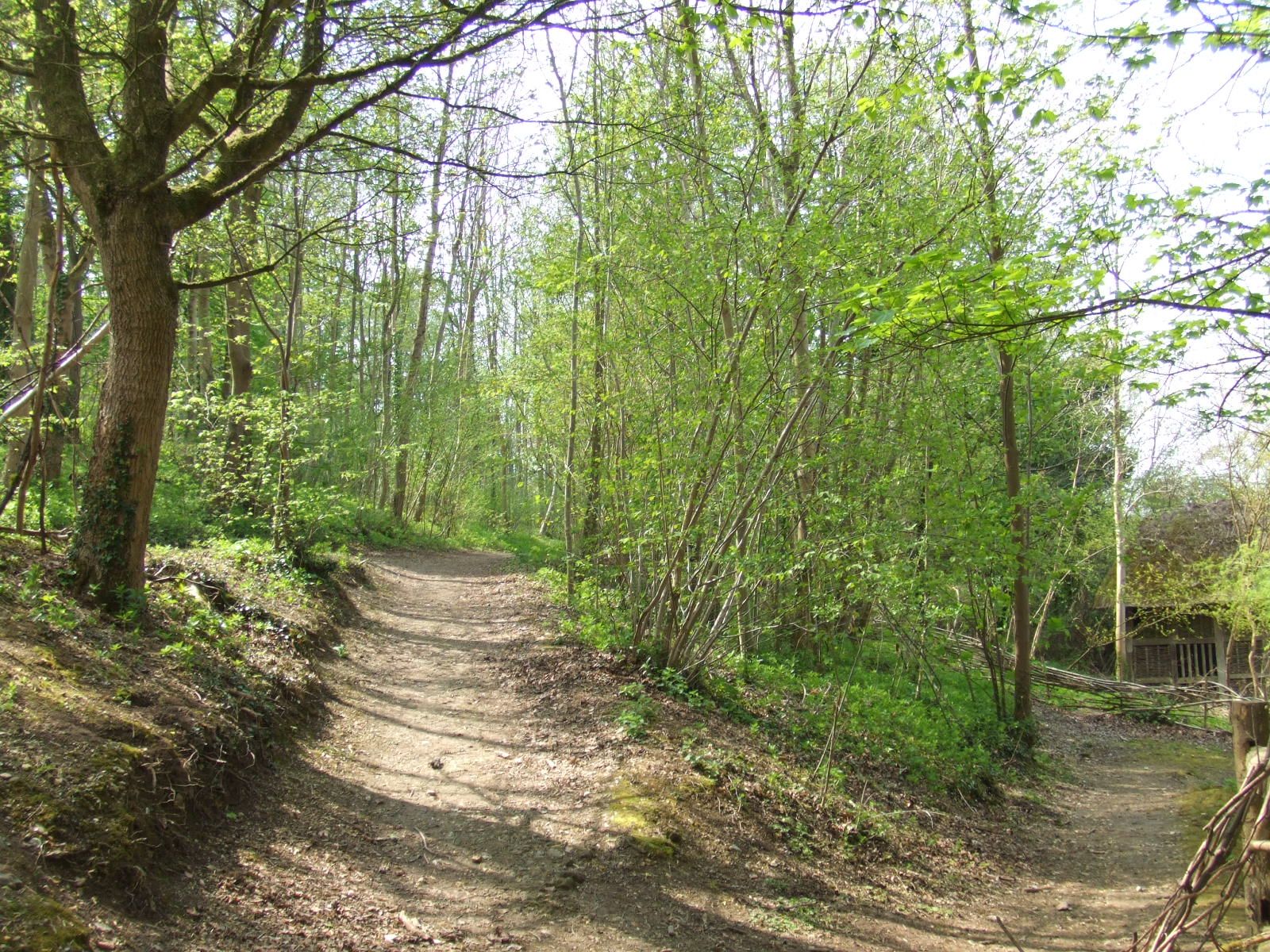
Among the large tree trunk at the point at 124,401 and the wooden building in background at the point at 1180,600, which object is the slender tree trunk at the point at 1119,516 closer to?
the wooden building in background at the point at 1180,600

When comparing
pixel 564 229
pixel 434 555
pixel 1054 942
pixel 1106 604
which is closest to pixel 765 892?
pixel 1054 942

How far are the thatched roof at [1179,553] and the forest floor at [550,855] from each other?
12.4 metres

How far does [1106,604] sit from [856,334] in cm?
2298

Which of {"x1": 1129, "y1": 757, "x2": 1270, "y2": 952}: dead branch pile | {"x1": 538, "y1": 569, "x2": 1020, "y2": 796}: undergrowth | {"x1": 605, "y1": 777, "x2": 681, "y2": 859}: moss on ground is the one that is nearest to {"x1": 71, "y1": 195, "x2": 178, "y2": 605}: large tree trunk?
{"x1": 605, "y1": 777, "x2": 681, "y2": 859}: moss on ground

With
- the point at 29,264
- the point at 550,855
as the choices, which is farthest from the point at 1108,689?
the point at 29,264

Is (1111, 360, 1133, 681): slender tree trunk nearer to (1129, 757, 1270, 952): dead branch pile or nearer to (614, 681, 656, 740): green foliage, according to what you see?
(614, 681, 656, 740): green foliage

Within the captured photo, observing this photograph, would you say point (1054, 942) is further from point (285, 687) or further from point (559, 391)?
point (559, 391)

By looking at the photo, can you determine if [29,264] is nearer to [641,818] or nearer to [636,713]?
[636,713]

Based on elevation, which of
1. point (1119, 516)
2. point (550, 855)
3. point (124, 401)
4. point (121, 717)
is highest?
point (1119, 516)

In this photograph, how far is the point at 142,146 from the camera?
18.3 ft

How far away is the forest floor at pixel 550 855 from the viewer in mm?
3801

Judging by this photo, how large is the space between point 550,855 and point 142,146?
5841 millimetres

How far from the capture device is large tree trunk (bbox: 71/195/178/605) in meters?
5.52

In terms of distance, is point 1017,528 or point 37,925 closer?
point 37,925
